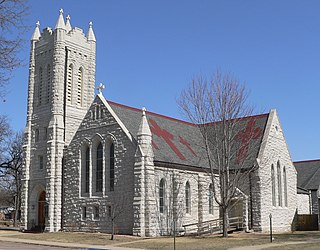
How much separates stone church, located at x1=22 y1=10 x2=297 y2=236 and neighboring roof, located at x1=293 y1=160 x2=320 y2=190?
30.0 ft

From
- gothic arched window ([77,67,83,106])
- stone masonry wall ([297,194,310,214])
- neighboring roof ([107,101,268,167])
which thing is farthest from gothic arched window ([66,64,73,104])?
stone masonry wall ([297,194,310,214])

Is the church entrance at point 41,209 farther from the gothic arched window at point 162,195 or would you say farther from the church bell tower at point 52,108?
the gothic arched window at point 162,195

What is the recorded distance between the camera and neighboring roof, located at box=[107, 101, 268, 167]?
40.2 meters

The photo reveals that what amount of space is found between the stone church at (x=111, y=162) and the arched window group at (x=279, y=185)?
96 mm

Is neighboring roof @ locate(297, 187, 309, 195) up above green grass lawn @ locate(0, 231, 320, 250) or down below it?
above

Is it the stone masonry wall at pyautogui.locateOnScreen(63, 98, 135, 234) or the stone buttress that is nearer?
the stone buttress

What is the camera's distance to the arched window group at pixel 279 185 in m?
44.5

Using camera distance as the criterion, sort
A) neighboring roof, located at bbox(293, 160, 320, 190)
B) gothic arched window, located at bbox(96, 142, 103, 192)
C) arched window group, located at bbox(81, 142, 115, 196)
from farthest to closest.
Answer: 1. neighboring roof, located at bbox(293, 160, 320, 190)
2. gothic arched window, located at bbox(96, 142, 103, 192)
3. arched window group, located at bbox(81, 142, 115, 196)

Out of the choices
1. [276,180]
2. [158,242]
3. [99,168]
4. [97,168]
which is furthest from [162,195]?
[276,180]

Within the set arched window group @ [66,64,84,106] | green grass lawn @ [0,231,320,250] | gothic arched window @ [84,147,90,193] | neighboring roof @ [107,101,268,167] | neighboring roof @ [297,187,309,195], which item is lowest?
green grass lawn @ [0,231,320,250]

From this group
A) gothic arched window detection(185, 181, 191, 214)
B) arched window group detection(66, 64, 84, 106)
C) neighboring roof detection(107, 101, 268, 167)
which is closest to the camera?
neighboring roof detection(107, 101, 268, 167)

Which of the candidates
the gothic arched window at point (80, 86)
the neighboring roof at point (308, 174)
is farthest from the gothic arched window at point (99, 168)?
the neighboring roof at point (308, 174)

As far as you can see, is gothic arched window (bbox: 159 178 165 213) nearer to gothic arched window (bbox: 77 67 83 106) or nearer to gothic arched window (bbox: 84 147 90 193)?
gothic arched window (bbox: 84 147 90 193)

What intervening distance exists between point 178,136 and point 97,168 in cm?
917
